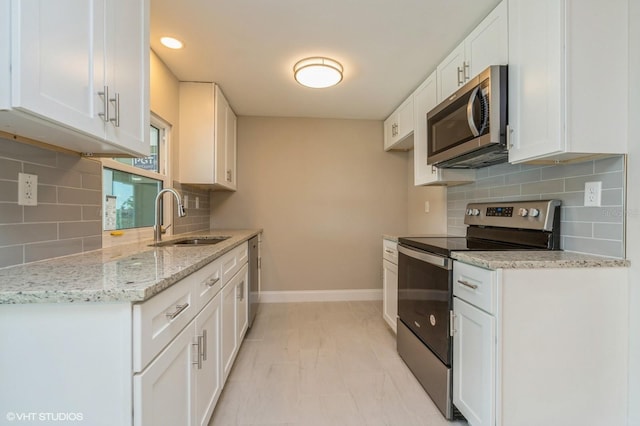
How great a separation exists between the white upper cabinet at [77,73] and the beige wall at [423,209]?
8.29ft

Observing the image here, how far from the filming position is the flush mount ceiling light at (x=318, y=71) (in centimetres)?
223

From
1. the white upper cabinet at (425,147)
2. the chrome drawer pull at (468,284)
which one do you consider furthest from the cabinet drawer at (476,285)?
the white upper cabinet at (425,147)

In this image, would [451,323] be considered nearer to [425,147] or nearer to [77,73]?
[425,147]

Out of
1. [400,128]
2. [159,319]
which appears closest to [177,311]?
[159,319]

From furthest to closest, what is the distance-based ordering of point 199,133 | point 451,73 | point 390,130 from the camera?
point 390,130 → point 199,133 → point 451,73

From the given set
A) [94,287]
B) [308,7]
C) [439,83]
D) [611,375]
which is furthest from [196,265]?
[439,83]

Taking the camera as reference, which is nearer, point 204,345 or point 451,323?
point 204,345

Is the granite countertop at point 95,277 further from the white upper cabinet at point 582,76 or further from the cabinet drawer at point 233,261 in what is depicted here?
the white upper cabinet at point 582,76

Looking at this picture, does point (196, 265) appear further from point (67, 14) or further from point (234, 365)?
point (234, 365)

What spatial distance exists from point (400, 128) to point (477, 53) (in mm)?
1326

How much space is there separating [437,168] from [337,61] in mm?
1174

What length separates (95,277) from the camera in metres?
0.92

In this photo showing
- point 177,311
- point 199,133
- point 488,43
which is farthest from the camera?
point 199,133

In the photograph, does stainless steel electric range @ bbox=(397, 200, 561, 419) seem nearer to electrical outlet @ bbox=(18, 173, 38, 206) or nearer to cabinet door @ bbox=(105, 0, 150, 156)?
cabinet door @ bbox=(105, 0, 150, 156)
